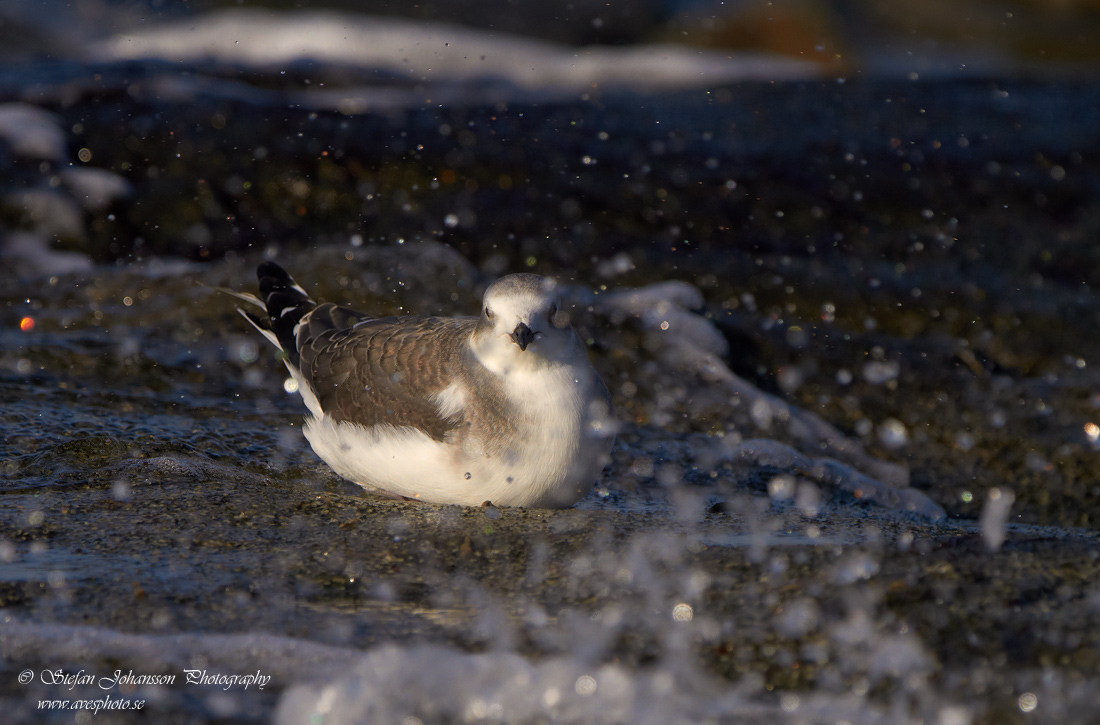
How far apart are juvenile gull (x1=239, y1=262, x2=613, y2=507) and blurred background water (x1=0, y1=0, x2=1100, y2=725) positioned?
16cm

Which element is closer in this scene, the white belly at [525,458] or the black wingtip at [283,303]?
the white belly at [525,458]

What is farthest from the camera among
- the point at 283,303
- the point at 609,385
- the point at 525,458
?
the point at 609,385

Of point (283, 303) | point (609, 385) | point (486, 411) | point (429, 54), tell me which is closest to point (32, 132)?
point (283, 303)

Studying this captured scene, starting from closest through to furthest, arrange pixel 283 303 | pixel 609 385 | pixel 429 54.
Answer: pixel 283 303, pixel 609 385, pixel 429 54

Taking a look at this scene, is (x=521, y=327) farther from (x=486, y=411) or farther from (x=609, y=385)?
(x=609, y=385)

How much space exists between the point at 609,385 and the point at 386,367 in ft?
6.01

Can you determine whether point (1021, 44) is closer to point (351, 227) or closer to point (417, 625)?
point (351, 227)

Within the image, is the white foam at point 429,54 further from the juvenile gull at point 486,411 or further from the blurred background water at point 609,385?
the juvenile gull at point 486,411

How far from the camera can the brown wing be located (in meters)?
4.18

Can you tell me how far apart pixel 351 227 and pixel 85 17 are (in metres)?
15.3

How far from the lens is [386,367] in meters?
4.41

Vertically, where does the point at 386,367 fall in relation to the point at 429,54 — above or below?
above

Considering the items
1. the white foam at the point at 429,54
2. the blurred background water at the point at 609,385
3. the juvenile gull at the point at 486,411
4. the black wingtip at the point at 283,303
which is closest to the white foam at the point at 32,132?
the blurred background water at the point at 609,385

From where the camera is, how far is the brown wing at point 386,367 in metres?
4.18
